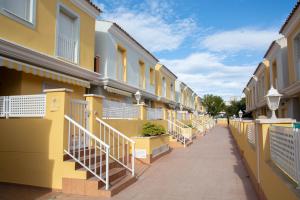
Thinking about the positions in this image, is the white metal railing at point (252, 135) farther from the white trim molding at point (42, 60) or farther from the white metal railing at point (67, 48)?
the white metal railing at point (67, 48)

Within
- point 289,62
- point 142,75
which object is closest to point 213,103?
point 142,75

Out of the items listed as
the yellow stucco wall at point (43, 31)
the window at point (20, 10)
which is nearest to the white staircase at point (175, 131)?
the yellow stucco wall at point (43, 31)

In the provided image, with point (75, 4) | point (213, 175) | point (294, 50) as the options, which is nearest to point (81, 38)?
point (75, 4)

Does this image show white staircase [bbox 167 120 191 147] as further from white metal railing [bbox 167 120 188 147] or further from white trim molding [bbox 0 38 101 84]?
white trim molding [bbox 0 38 101 84]

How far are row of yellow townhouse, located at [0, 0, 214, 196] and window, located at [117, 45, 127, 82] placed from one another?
129 centimetres

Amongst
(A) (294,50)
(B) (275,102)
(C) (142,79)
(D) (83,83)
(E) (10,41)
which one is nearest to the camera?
(B) (275,102)

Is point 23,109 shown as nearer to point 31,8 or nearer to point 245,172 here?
point 31,8

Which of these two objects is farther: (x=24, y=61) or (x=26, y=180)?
(x=24, y=61)

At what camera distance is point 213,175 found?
10.8m

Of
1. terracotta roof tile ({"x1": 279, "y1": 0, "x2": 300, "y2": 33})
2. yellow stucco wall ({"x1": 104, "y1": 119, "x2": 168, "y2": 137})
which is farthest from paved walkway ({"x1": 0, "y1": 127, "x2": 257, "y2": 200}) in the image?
terracotta roof tile ({"x1": 279, "y1": 0, "x2": 300, "y2": 33})

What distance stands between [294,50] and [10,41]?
58.1 ft

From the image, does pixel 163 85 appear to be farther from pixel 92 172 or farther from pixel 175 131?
pixel 92 172

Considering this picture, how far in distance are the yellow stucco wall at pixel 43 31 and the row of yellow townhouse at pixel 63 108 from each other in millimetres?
36

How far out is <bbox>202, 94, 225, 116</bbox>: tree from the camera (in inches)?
3236
